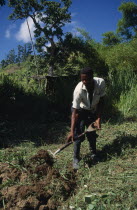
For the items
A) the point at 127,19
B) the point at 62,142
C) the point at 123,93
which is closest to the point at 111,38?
the point at 127,19

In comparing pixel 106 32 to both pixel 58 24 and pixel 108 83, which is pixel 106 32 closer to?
pixel 58 24

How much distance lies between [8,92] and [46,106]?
1245 millimetres

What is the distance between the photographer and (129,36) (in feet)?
74.8

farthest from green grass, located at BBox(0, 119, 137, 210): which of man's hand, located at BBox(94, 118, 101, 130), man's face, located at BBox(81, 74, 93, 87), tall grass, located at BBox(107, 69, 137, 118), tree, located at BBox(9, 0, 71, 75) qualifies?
tree, located at BBox(9, 0, 71, 75)

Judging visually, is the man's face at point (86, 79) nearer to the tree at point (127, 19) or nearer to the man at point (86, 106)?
the man at point (86, 106)

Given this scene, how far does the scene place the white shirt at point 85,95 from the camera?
11.5 feet

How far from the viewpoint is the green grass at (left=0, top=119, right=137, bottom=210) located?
2580 millimetres

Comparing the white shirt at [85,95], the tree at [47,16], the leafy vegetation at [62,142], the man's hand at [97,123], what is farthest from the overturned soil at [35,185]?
the tree at [47,16]

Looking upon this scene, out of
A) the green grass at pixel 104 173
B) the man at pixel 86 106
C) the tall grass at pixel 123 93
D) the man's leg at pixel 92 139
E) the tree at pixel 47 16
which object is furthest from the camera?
the tree at pixel 47 16

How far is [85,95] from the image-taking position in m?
3.54

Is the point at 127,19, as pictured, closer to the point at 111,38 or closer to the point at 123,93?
the point at 111,38

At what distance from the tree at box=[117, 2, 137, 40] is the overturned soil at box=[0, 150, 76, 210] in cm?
2115

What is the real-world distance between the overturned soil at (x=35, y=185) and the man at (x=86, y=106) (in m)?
0.43

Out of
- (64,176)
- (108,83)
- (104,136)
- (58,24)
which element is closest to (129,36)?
(58,24)
